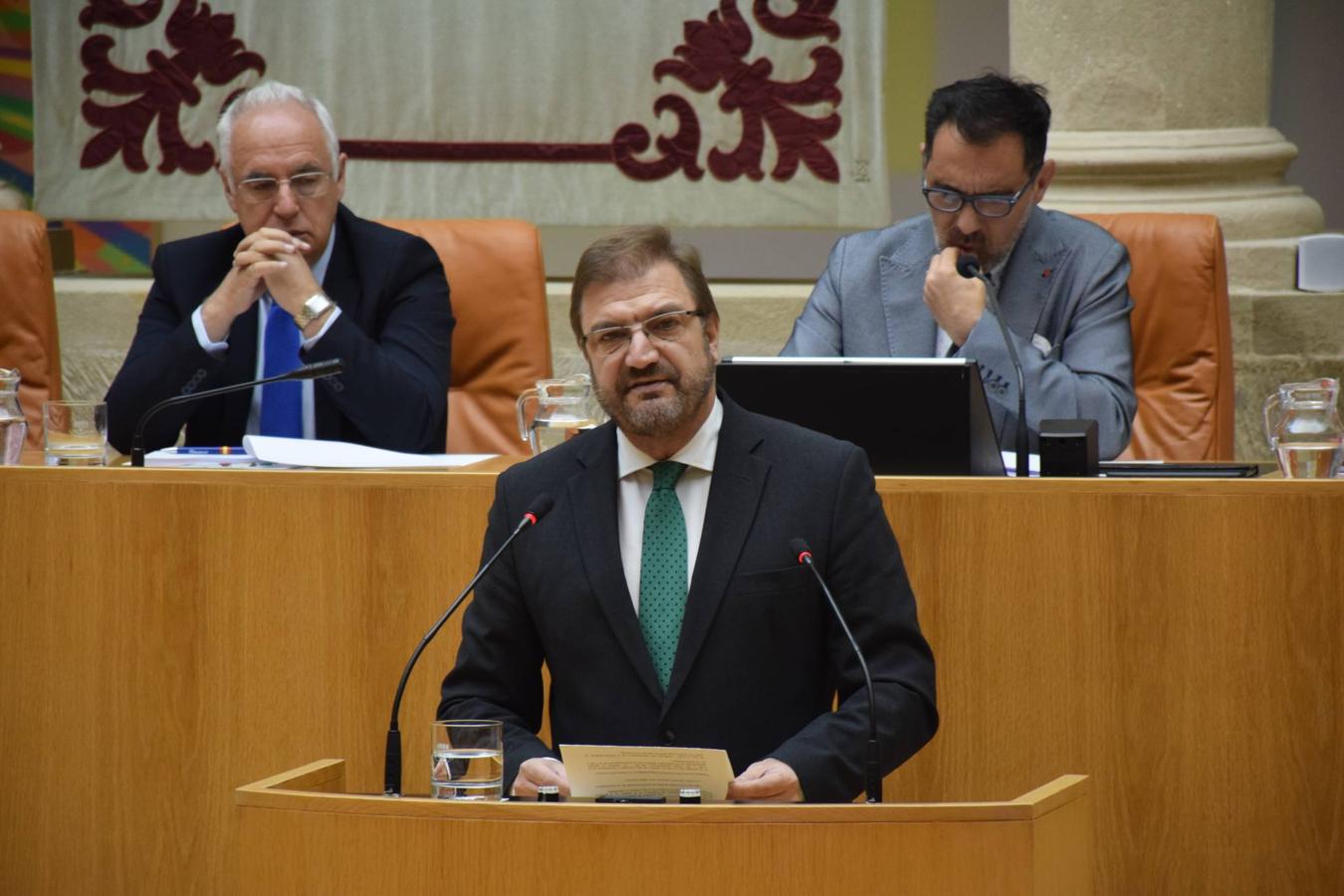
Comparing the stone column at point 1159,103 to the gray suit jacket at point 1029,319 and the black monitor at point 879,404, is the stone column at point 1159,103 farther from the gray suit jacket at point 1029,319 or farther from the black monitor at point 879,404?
the black monitor at point 879,404

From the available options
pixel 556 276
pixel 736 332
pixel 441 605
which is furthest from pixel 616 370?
pixel 556 276

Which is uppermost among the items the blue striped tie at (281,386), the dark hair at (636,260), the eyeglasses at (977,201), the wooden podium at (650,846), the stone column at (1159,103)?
the stone column at (1159,103)

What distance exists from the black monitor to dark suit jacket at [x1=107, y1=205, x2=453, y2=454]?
872 millimetres

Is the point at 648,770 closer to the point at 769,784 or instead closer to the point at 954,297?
the point at 769,784

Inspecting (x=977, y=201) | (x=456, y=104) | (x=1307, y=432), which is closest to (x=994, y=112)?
(x=977, y=201)

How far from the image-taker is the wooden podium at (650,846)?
1756 mm

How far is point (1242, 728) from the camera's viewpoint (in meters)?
2.61

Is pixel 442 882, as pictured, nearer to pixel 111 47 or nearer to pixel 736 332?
pixel 736 332

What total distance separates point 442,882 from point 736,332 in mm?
3612

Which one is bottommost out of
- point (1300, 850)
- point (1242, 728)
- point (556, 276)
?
point (1300, 850)

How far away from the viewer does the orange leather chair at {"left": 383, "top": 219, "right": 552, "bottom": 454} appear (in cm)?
381

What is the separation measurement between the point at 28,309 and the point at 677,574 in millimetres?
2319

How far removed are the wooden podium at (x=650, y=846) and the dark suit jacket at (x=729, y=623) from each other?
1.32 feet

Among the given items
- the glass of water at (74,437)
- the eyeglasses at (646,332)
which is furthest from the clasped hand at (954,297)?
the glass of water at (74,437)
